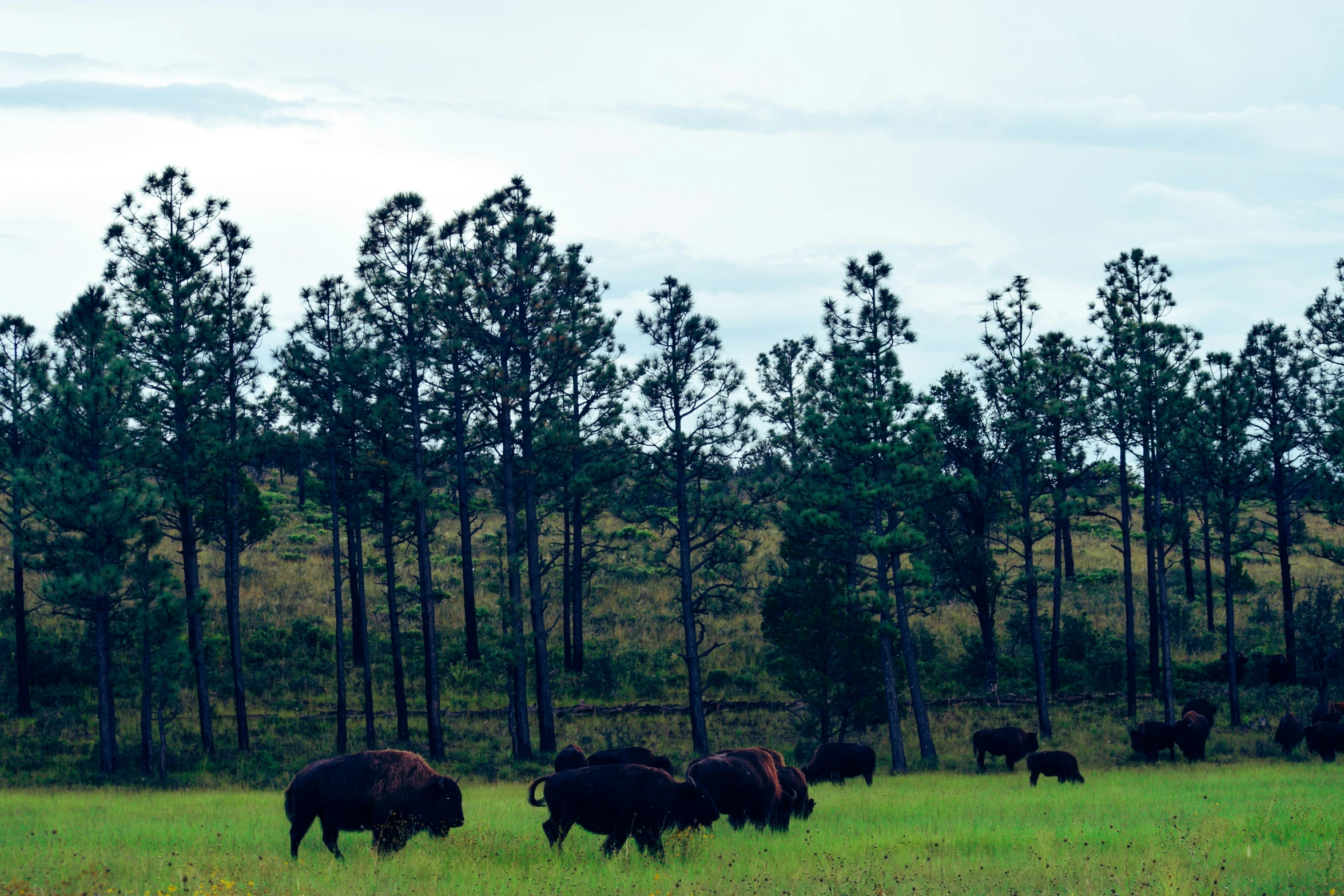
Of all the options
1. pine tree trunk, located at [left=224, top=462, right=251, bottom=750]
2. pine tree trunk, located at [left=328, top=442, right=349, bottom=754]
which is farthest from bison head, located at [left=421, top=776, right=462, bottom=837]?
pine tree trunk, located at [left=224, top=462, right=251, bottom=750]

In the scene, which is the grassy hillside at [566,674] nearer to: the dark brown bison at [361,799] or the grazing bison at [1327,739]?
the grazing bison at [1327,739]

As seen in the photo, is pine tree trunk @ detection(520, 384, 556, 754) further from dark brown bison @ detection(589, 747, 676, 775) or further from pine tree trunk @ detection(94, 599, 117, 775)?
pine tree trunk @ detection(94, 599, 117, 775)

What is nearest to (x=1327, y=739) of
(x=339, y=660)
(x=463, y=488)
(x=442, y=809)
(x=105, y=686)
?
(x=463, y=488)

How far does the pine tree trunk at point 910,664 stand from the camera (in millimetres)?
32531

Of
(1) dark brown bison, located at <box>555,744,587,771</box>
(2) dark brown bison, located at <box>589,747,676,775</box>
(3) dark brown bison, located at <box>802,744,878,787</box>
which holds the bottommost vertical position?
(3) dark brown bison, located at <box>802,744,878,787</box>

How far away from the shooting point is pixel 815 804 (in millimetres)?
21469

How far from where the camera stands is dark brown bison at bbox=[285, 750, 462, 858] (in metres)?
14.4

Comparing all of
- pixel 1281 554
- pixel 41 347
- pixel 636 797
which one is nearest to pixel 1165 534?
pixel 1281 554

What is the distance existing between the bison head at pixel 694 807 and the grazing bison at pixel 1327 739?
24993 mm

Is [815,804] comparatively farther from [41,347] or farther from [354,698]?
[41,347]

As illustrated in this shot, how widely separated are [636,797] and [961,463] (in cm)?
2935

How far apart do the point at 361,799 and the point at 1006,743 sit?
22.4 m

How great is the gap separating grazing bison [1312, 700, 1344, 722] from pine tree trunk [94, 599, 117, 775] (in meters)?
36.1

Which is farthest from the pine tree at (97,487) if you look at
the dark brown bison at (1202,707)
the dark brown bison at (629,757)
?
the dark brown bison at (1202,707)
